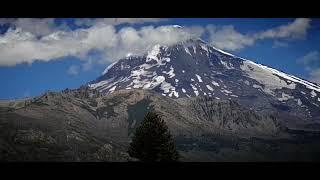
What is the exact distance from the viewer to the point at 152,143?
36.5 metres

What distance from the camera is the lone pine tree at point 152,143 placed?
1421 inches

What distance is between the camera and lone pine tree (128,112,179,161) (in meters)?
36.1
